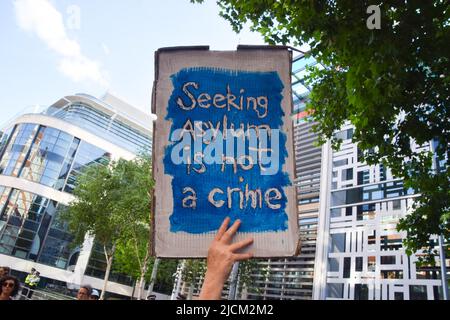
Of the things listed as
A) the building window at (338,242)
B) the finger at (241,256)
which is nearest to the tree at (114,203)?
the building window at (338,242)

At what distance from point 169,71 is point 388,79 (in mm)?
4200

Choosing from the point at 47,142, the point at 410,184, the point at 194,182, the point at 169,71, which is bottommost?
the point at 194,182

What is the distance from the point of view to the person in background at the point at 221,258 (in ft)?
6.66

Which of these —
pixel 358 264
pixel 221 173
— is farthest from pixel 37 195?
pixel 221 173

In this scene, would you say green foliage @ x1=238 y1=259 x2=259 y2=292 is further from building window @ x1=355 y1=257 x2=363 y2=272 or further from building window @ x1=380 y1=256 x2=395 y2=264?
building window @ x1=380 y1=256 x2=395 y2=264

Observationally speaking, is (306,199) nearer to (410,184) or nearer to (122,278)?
(410,184)

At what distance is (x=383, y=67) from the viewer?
16.7 ft

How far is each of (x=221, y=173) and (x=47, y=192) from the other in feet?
132

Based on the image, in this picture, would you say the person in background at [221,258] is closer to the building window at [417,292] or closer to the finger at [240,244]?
the finger at [240,244]

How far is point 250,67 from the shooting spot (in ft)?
8.91

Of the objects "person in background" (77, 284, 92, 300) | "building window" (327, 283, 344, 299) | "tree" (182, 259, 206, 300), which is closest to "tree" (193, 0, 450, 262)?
"person in background" (77, 284, 92, 300)

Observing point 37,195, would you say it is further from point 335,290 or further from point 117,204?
point 335,290

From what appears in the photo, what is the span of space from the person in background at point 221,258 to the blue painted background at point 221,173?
0.26 feet
